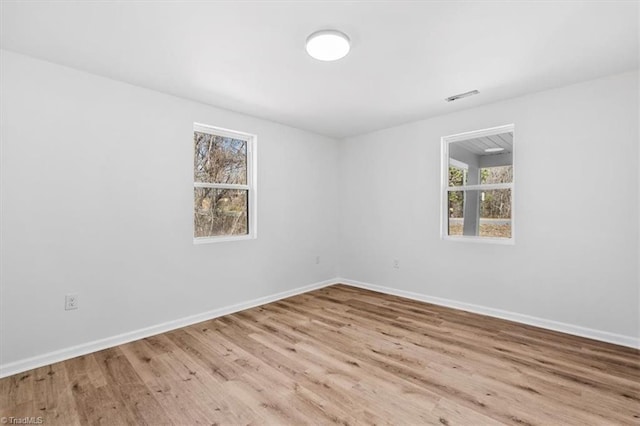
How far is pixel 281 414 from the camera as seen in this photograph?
184 centimetres

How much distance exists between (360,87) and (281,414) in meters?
2.86

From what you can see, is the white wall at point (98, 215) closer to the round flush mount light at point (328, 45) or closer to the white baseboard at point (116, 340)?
the white baseboard at point (116, 340)

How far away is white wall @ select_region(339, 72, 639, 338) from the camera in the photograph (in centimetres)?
279

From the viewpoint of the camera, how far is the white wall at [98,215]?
2.37m

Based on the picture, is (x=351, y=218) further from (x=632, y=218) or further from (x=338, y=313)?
(x=632, y=218)

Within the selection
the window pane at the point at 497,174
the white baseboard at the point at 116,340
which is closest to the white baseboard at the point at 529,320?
the window pane at the point at 497,174

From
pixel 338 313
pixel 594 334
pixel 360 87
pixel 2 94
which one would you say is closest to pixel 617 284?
pixel 594 334

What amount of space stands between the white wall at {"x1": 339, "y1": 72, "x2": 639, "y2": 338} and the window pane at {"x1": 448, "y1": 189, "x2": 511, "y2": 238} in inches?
6.6

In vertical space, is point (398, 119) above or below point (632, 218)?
above

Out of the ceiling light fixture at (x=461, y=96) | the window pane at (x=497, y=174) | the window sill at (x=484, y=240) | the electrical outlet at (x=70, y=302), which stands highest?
the ceiling light fixture at (x=461, y=96)

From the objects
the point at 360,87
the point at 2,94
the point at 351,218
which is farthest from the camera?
the point at 351,218

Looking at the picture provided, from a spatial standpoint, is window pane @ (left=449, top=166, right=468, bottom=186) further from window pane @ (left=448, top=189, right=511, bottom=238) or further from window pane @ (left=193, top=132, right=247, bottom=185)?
window pane @ (left=193, top=132, right=247, bottom=185)

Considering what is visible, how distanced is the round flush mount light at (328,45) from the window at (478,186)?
2281 mm

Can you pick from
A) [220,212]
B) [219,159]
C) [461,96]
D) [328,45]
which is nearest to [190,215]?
[220,212]
